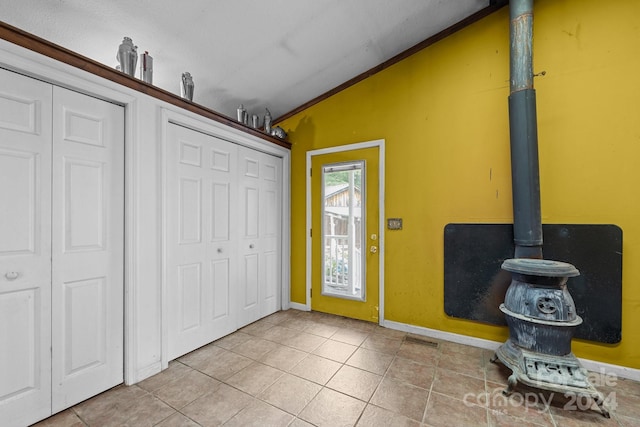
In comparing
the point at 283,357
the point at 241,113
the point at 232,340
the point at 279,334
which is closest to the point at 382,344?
the point at 283,357

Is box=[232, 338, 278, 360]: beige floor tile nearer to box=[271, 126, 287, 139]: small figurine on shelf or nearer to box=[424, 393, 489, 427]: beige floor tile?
box=[424, 393, 489, 427]: beige floor tile

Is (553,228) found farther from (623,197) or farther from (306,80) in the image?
(306,80)

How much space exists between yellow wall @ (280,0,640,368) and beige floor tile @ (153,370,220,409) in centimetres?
192

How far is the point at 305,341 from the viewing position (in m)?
2.63

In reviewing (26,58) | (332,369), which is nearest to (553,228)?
(332,369)

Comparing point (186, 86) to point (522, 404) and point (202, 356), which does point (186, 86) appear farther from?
point (522, 404)

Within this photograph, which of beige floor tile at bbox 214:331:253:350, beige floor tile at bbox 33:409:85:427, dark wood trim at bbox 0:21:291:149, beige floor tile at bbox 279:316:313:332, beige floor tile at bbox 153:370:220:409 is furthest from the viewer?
beige floor tile at bbox 279:316:313:332

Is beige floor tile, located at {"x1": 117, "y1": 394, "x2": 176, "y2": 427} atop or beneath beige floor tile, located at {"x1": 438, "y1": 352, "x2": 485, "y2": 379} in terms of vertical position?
atop

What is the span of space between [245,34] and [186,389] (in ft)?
9.60

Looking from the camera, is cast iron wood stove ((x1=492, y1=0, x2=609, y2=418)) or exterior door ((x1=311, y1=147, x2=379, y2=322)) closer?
cast iron wood stove ((x1=492, y1=0, x2=609, y2=418))

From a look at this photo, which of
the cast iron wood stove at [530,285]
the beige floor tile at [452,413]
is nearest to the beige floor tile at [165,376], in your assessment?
the beige floor tile at [452,413]

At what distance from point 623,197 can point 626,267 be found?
553mm

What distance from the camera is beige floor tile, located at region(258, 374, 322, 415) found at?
5.66 feet

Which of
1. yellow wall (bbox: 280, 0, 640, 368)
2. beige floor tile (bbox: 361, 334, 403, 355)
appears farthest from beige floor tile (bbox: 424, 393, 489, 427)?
yellow wall (bbox: 280, 0, 640, 368)
